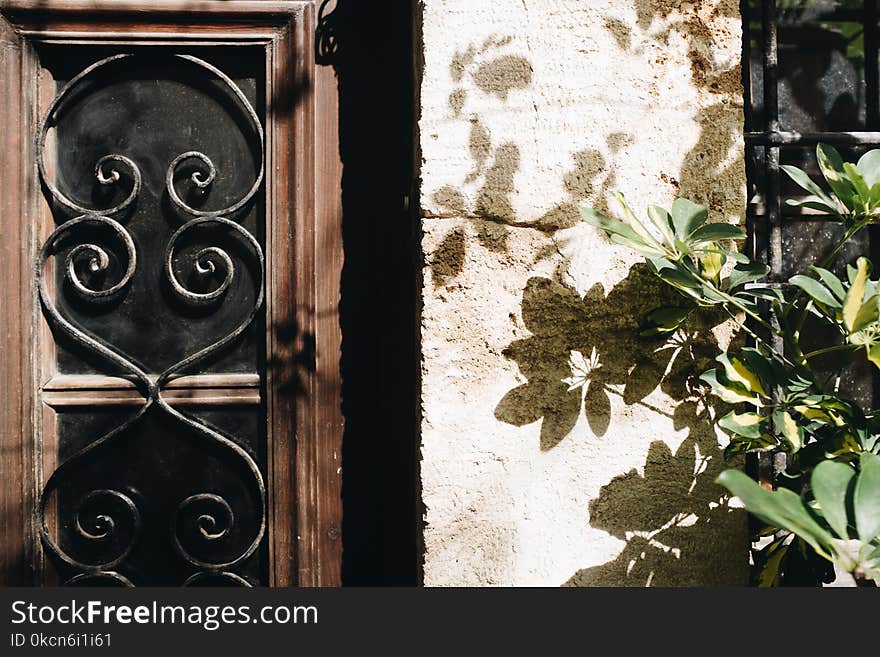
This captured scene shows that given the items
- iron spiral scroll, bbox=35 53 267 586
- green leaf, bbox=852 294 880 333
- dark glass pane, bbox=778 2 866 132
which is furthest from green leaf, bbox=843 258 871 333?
iron spiral scroll, bbox=35 53 267 586

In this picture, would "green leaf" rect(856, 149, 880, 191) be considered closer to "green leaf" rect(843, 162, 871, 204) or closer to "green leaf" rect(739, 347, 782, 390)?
"green leaf" rect(843, 162, 871, 204)

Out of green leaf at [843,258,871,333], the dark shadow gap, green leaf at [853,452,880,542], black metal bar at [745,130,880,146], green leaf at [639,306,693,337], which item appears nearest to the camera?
green leaf at [853,452,880,542]

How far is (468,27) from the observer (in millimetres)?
1310

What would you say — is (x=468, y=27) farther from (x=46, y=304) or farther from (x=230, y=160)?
(x=46, y=304)

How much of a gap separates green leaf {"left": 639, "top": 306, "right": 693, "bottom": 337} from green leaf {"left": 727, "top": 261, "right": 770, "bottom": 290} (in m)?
0.10

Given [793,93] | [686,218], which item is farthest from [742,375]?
[793,93]

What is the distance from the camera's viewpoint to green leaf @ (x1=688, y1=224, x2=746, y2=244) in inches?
45.9

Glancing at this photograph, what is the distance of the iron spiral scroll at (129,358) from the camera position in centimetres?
146

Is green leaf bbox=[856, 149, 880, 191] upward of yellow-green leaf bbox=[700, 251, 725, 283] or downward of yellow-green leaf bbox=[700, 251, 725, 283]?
upward

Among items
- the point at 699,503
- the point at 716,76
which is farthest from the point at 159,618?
the point at 716,76

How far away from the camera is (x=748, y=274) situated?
1211mm

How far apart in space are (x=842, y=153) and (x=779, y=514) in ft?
3.50

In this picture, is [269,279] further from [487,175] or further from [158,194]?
[487,175]

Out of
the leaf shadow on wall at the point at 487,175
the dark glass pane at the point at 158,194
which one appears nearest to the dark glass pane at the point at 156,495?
the dark glass pane at the point at 158,194
